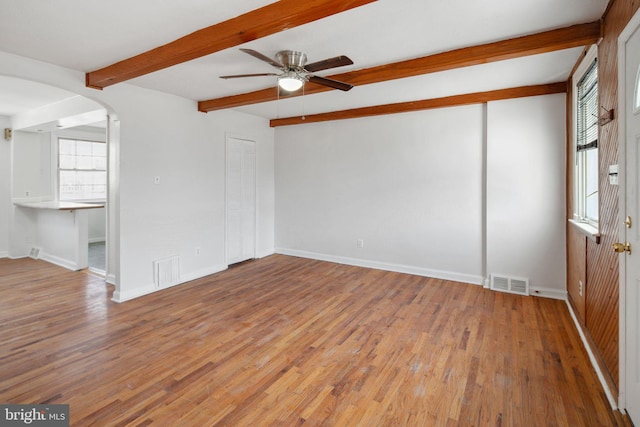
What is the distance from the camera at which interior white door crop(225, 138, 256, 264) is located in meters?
5.25

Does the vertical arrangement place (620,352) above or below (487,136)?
below

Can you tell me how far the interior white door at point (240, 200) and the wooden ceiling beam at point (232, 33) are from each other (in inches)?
88.2

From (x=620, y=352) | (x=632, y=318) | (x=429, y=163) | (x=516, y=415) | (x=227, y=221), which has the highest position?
(x=429, y=163)

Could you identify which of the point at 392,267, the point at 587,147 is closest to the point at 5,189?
the point at 392,267

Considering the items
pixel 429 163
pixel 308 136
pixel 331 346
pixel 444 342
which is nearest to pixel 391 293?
pixel 444 342

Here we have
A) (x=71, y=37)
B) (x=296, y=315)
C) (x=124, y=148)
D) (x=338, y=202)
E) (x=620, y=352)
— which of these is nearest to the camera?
(x=620, y=352)

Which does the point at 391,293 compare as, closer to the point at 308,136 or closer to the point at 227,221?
the point at 227,221

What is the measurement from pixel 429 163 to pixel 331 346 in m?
3.11

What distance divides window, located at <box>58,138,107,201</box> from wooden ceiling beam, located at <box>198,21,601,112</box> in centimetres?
572

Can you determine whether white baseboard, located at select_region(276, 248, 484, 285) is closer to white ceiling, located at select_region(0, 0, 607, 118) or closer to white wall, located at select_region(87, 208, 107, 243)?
white ceiling, located at select_region(0, 0, 607, 118)

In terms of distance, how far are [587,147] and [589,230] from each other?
34.8 inches

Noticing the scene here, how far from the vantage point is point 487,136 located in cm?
418

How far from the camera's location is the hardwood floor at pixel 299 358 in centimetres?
194

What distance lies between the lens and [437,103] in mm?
4359
